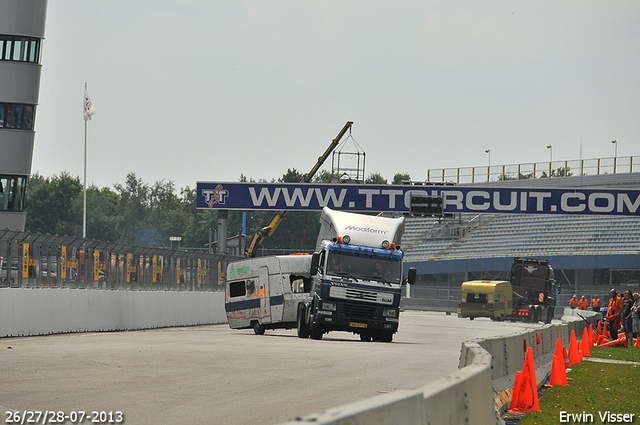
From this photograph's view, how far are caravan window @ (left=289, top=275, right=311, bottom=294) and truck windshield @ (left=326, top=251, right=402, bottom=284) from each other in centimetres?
330

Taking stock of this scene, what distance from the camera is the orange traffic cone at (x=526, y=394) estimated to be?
10.9 meters

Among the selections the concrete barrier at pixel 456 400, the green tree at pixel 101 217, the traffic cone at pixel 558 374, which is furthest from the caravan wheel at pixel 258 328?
the green tree at pixel 101 217

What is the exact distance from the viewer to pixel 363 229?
23656 mm

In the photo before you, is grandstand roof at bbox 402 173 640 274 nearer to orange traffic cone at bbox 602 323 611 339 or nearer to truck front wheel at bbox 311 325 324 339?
orange traffic cone at bbox 602 323 611 339

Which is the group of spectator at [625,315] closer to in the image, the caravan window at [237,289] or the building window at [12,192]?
the caravan window at [237,289]

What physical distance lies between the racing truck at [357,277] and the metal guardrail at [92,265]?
21.7ft

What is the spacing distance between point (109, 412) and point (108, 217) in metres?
135

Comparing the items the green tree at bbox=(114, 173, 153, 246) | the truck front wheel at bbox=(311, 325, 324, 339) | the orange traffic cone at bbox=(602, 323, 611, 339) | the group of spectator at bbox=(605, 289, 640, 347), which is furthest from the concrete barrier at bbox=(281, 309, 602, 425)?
the green tree at bbox=(114, 173, 153, 246)

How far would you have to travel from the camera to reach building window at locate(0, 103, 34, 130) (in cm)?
4488

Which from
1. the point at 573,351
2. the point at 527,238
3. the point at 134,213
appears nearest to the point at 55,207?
the point at 134,213

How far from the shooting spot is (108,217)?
139750mm

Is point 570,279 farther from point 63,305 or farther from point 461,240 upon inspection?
point 63,305

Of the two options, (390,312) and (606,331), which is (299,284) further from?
(606,331)

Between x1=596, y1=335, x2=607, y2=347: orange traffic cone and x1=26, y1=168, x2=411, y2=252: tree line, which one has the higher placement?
x1=26, y1=168, x2=411, y2=252: tree line
